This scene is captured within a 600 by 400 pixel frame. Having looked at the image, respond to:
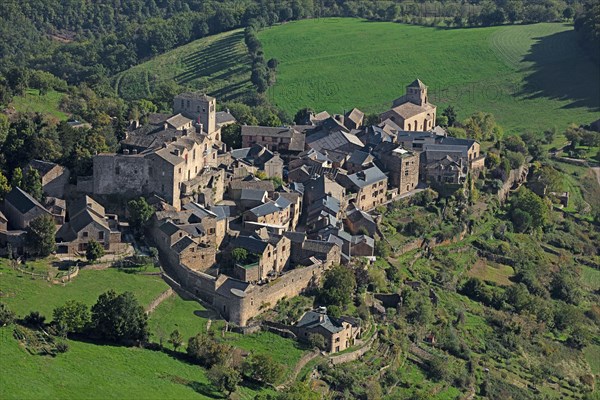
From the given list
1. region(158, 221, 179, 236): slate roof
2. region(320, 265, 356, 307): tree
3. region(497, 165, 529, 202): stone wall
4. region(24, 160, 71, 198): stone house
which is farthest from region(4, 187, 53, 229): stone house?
region(497, 165, 529, 202): stone wall

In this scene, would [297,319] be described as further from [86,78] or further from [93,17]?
[93,17]

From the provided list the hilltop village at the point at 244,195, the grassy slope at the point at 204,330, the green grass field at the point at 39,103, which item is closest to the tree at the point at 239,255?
the hilltop village at the point at 244,195

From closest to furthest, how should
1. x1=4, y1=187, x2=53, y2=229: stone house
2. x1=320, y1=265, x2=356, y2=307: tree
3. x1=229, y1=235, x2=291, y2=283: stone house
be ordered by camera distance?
x1=229, y1=235, x2=291, y2=283: stone house < x1=4, y1=187, x2=53, y2=229: stone house < x1=320, y1=265, x2=356, y2=307: tree

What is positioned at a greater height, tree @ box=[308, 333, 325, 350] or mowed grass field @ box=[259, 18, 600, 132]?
mowed grass field @ box=[259, 18, 600, 132]

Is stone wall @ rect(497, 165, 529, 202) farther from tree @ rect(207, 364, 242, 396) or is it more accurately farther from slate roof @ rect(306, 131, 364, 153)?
tree @ rect(207, 364, 242, 396)

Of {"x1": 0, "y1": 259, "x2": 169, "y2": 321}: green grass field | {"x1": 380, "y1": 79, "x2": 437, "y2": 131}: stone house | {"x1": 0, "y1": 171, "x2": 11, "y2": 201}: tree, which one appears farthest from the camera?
{"x1": 380, "y1": 79, "x2": 437, "y2": 131}: stone house

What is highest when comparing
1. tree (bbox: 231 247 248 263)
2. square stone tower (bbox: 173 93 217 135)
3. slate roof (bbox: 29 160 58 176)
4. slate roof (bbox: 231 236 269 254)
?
square stone tower (bbox: 173 93 217 135)

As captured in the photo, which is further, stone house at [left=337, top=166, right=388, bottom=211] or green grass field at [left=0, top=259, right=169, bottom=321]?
stone house at [left=337, top=166, right=388, bottom=211]
